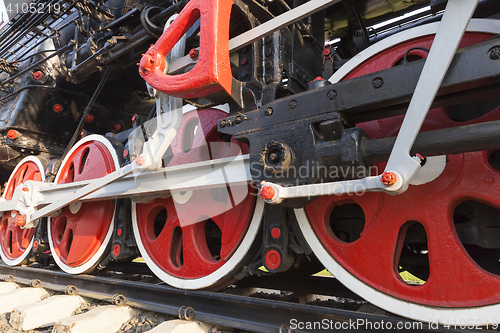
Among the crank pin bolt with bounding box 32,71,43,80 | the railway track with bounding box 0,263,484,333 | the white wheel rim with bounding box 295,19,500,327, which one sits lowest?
the railway track with bounding box 0,263,484,333

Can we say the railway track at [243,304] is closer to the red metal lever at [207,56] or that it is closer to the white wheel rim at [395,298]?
the white wheel rim at [395,298]

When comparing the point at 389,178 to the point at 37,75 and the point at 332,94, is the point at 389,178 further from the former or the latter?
the point at 37,75

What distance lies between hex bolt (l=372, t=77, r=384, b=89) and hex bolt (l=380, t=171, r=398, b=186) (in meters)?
0.34

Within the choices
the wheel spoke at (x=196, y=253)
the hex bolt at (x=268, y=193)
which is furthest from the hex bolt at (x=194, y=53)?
the wheel spoke at (x=196, y=253)

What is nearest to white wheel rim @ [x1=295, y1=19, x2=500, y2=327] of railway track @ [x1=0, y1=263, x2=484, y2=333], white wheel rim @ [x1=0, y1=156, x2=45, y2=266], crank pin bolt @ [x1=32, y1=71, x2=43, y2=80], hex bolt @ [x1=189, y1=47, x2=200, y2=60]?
railway track @ [x1=0, y1=263, x2=484, y2=333]

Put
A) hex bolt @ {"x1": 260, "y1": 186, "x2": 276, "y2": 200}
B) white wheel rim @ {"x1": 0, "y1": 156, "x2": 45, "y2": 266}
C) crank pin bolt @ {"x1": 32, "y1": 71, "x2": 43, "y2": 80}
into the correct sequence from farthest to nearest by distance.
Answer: crank pin bolt @ {"x1": 32, "y1": 71, "x2": 43, "y2": 80}
white wheel rim @ {"x1": 0, "y1": 156, "x2": 45, "y2": 266}
hex bolt @ {"x1": 260, "y1": 186, "x2": 276, "y2": 200}

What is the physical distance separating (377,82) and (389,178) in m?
0.38

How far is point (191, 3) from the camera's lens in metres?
1.51

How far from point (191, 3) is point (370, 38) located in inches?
63.3

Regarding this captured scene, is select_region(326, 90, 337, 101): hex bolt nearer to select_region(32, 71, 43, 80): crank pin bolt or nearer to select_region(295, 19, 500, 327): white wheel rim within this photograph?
select_region(295, 19, 500, 327): white wheel rim

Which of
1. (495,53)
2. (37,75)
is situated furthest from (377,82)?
(37,75)

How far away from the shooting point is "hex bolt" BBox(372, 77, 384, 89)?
1.17m

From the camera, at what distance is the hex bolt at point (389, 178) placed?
102cm

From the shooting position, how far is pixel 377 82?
118 cm
